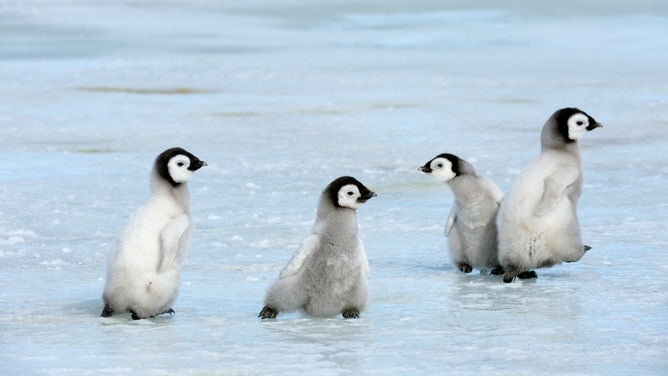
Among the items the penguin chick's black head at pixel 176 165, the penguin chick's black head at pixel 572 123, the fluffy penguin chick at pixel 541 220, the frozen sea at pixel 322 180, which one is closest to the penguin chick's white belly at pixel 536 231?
the fluffy penguin chick at pixel 541 220

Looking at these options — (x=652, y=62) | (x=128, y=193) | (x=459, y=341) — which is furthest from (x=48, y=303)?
(x=652, y=62)

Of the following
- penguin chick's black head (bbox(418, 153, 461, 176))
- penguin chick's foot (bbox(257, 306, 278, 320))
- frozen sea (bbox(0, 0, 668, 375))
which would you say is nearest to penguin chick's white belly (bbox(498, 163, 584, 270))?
frozen sea (bbox(0, 0, 668, 375))

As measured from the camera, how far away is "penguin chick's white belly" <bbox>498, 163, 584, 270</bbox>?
235 inches

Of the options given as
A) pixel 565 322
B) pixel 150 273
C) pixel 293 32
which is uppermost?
pixel 293 32

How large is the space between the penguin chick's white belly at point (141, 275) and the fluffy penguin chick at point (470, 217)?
165cm

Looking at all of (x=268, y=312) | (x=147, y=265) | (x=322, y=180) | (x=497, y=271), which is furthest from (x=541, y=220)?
(x=322, y=180)

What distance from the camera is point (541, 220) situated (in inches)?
235

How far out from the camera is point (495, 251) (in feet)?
20.5

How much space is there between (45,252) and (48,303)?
1.24 meters

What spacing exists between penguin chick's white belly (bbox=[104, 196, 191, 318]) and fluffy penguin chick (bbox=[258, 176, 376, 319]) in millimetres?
371

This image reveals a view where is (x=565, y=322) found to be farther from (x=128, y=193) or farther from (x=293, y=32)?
(x=293, y=32)

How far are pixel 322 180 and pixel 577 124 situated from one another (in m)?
3.01

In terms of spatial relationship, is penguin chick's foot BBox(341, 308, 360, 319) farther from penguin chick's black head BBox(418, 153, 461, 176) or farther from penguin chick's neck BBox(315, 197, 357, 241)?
penguin chick's black head BBox(418, 153, 461, 176)

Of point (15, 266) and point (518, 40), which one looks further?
point (518, 40)
